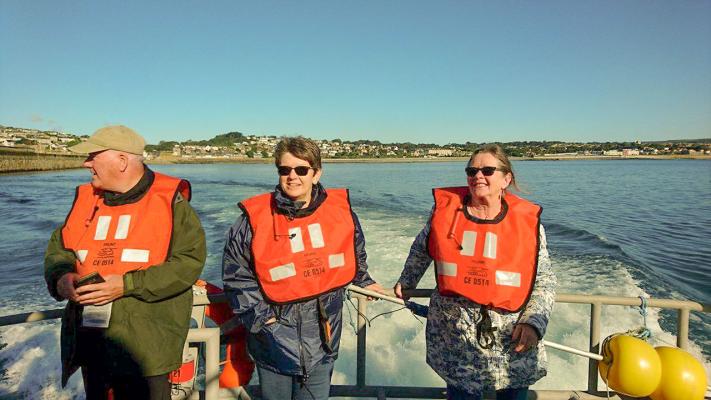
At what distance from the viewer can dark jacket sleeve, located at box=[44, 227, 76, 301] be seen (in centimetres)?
179

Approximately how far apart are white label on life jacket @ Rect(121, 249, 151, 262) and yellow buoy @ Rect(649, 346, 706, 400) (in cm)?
271

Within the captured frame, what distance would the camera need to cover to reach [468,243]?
83.9 inches

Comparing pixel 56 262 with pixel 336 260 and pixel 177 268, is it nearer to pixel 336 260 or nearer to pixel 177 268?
pixel 177 268

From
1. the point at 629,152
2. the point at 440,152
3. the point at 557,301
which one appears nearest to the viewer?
the point at 557,301

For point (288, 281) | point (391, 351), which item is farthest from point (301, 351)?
point (391, 351)

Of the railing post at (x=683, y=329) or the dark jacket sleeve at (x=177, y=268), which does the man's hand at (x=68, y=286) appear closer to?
the dark jacket sleeve at (x=177, y=268)

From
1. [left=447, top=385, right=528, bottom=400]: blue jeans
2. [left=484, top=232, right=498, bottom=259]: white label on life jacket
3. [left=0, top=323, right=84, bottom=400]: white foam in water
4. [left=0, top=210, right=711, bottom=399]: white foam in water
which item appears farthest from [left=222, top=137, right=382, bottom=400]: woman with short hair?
[left=0, top=323, right=84, bottom=400]: white foam in water

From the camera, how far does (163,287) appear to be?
180 centimetres

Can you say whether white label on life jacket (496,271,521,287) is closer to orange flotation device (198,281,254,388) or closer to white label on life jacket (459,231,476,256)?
white label on life jacket (459,231,476,256)

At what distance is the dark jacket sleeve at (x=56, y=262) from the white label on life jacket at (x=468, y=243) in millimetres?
1864

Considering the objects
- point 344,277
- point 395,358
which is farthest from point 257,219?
point 395,358

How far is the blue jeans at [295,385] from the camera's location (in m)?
1.95

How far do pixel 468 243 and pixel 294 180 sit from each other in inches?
37.3

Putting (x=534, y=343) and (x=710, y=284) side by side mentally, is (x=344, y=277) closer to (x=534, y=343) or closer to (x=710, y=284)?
(x=534, y=343)
